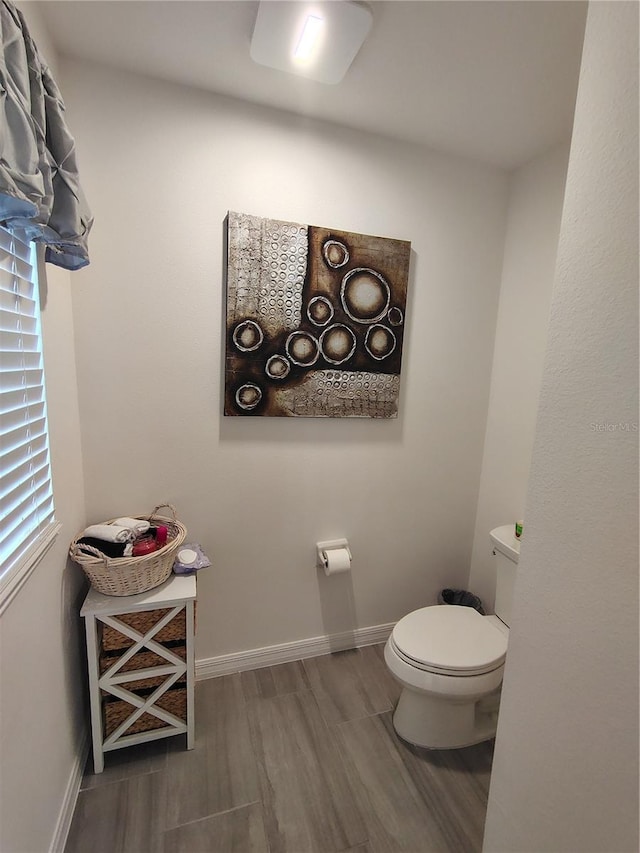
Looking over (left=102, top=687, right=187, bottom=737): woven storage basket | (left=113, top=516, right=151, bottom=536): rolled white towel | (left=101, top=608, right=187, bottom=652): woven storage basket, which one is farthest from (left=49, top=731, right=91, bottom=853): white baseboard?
(left=113, top=516, right=151, bottom=536): rolled white towel

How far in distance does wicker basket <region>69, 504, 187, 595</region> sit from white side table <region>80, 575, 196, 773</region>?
41 millimetres

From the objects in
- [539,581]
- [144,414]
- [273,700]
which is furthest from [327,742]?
[144,414]

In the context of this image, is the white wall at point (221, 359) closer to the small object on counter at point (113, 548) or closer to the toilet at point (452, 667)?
the small object on counter at point (113, 548)

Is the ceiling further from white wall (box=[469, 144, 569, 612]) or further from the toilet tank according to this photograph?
the toilet tank

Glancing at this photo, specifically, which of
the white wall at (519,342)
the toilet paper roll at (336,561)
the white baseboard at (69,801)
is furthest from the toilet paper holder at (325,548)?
the white baseboard at (69,801)

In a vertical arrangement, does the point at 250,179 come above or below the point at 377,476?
above

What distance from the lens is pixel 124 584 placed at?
1340 millimetres

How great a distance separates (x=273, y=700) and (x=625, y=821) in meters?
1.41

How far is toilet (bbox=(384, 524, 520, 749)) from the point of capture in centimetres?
142

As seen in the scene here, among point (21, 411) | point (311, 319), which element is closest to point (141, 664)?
point (21, 411)

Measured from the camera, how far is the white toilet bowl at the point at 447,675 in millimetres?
1415

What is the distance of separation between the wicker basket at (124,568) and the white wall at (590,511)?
3.73ft

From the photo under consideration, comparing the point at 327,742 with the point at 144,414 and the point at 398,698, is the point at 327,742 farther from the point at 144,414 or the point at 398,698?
the point at 144,414

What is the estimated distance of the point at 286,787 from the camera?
1.38 meters
